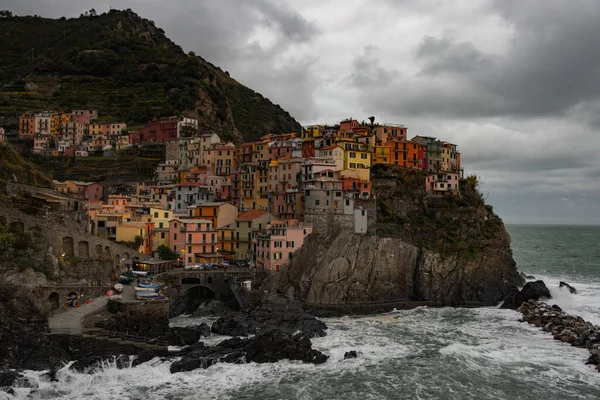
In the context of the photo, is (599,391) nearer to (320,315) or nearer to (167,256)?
(320,315)

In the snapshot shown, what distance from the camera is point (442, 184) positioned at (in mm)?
82562

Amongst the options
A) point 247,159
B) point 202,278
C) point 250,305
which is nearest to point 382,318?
point 250,305

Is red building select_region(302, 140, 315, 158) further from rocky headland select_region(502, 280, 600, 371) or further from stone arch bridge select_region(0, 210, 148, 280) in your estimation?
rocky headland select_region(502, 280, 600, 371)

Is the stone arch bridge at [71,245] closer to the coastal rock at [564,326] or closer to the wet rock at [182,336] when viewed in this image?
the wet rock at [182,336]

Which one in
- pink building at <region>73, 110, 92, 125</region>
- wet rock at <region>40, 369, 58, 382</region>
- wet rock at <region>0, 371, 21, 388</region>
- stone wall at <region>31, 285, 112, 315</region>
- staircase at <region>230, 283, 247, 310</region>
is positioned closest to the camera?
wet rock at <region>0, 371, 21, 388</region>

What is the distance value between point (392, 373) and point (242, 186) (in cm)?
4750

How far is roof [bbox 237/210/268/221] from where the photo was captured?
245ft

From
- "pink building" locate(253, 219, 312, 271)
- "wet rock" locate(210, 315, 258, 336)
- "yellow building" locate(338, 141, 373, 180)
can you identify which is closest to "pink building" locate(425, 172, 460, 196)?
"yellow building" locate(338, 141, 373, 180)

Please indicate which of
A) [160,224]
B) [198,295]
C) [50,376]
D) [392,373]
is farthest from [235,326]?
[160,224]

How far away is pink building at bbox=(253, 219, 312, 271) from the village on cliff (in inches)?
4.6

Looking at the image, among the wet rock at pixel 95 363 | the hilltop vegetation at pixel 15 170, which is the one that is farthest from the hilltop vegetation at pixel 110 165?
the wet rock at pixel 95 363

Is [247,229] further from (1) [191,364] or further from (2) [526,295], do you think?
(2) [526,295]

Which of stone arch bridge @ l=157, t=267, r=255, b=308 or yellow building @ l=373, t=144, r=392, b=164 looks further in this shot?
yellow building @ l=373, t=144, r=392, b=164

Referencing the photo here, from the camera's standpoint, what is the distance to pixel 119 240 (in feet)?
230
